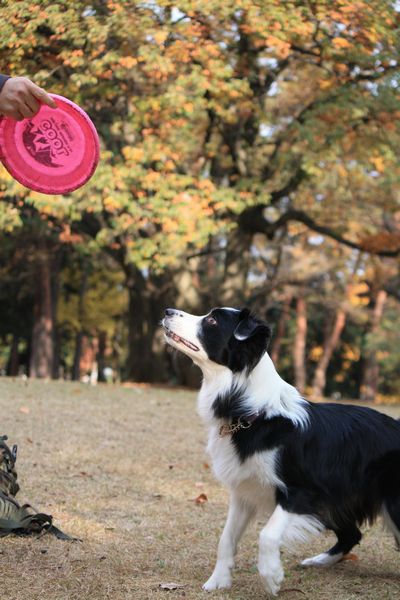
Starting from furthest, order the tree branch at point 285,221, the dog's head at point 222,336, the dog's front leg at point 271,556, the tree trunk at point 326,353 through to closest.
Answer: the tree trunk at point 326,353 → the tree branch at point 285,221 → the dog's head at point 222,336 → the dog's front leg at point 271,556

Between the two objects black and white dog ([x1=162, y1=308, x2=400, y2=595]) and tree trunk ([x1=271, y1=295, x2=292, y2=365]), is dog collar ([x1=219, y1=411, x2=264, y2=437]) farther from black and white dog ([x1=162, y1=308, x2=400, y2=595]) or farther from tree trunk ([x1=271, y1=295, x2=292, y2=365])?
tree trunk ([x1=271, y1=295, x2=292, y2=365])

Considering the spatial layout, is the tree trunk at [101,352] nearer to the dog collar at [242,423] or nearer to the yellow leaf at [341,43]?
the yellow leaf at [341,43]

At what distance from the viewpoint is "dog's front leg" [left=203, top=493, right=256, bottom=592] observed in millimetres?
4605

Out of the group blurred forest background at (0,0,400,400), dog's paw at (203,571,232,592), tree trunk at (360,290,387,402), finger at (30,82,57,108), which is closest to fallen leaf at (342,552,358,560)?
dog's paw at (203,571,232,592)

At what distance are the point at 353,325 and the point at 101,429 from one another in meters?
28.2

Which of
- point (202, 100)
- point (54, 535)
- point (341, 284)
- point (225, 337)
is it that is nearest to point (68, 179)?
point (225, 337)

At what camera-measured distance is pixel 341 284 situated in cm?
2917

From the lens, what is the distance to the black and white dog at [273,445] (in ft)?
14.7

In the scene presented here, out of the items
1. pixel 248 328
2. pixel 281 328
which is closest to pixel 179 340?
pixel 248 328

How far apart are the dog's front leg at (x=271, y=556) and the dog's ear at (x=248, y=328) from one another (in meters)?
1.08

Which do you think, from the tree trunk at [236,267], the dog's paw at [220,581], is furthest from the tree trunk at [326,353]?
the dog's paw at [220,581]

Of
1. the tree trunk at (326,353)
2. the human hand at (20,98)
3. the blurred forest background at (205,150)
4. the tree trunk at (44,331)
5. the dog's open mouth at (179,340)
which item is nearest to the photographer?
the human hand at (20,98)

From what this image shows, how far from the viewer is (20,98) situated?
387cm

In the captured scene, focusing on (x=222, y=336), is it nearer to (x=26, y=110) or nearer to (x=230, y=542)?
(x=230, y=542)
